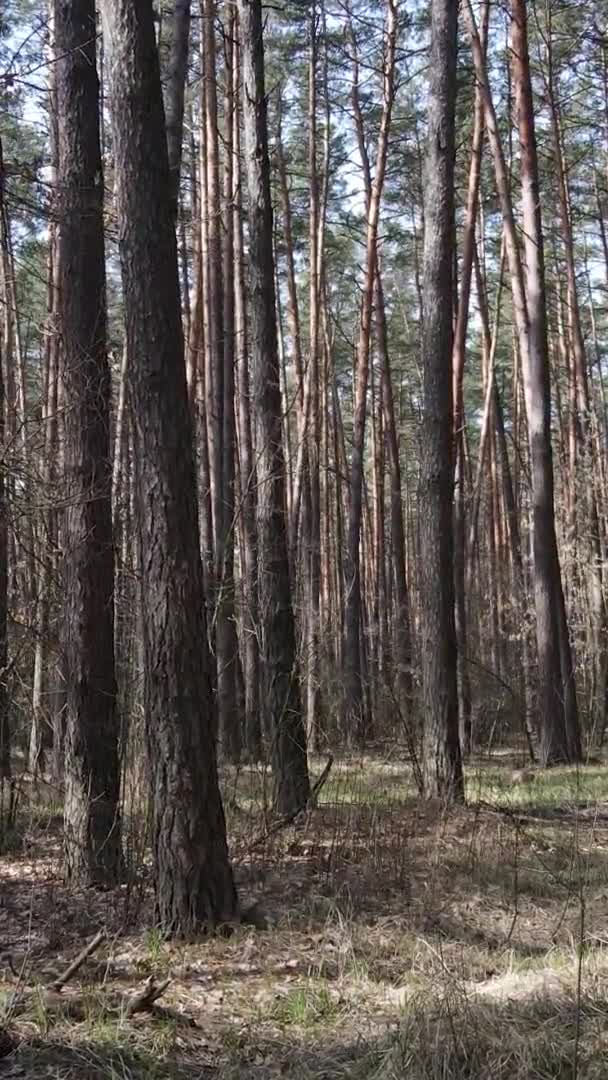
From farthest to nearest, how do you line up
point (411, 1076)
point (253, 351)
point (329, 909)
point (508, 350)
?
point (508, 350)
point (253, 351)
point (329, 909)
point (411, 1076)

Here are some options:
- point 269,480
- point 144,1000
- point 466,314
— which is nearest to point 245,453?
point 466,314

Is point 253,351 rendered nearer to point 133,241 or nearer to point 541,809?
point 133,241

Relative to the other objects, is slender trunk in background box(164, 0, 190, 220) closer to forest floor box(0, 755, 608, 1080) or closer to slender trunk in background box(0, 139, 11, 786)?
slender trunk in background box(0, 139, 11, 786)

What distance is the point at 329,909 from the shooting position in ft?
17.4

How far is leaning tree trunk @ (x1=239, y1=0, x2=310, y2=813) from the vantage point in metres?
7.32

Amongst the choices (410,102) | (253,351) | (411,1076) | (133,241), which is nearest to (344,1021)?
(411,1076)

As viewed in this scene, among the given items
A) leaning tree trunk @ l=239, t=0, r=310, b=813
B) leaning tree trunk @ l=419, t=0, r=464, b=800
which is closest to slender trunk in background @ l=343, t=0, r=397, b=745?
leaning tree trunk @ l=419, t=0, r=464, b=800

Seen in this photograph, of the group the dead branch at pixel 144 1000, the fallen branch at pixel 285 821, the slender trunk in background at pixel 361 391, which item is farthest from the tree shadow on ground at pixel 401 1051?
the slender trunk in background at pixel 361 391

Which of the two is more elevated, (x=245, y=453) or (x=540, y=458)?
(x=245, y=453)

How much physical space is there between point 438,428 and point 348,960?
4847mm

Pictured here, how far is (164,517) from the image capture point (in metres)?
4.80

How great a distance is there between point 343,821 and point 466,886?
1313 millimetres

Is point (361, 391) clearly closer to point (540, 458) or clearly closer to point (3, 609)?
point (540, 458)

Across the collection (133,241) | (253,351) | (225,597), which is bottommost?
(225,597)
